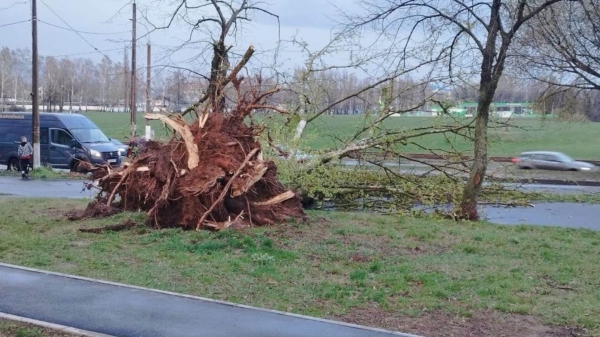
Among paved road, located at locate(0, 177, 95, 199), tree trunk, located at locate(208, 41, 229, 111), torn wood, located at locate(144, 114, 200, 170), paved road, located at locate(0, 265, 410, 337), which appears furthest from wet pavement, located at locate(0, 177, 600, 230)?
paved road, located at locate(0, 265, 410, 337)

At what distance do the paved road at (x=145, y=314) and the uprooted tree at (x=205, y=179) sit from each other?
13.9 feet

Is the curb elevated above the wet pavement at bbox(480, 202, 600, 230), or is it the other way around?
the curb

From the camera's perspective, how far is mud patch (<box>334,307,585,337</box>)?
6480 millimetres

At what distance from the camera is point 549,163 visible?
111 ft

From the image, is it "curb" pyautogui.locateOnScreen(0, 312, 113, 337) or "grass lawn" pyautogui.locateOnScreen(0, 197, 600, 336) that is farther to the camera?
"grass lawn" pyautogui.locateOnScreen(0, 197, 600, 336)

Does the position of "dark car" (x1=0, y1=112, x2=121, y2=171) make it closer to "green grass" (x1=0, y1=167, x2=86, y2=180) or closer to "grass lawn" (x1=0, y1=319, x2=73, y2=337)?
"green grass" (x1=0, y1=167, x2=86, y2=180)

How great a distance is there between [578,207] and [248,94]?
1024cm

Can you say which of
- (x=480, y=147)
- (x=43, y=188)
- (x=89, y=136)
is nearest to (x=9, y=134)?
(x=89, y=136)

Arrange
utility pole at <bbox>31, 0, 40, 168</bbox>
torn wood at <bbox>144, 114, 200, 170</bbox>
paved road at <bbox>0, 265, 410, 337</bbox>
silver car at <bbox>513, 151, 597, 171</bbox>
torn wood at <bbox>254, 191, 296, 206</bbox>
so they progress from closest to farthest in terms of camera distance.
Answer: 1. paved road at <bbox>0, 265, 410, 337</bbox>
2. torn wood at <bbox>144, 114, 200, 170</bbox>
3. torn wood at <bbox>254, 191, 296, 206</bbox>
4. utility pole at <bbox>31, 0, 40, 168</bbox>
5. silver car at <bbox>513, 151, 597, 171</bbox>

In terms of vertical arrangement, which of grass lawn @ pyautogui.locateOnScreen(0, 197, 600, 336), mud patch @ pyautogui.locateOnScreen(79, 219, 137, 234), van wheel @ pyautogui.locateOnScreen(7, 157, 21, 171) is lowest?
van wheel @ pyautogui.locateOnScreen(7, 157, 21, 171)

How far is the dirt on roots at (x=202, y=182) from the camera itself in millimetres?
11984

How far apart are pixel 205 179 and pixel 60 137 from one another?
18.6 m

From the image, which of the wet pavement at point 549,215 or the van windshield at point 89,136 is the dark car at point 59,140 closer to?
the van windshield at point 89,136

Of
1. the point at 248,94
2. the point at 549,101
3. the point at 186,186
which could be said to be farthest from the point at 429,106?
the point at 549,101
